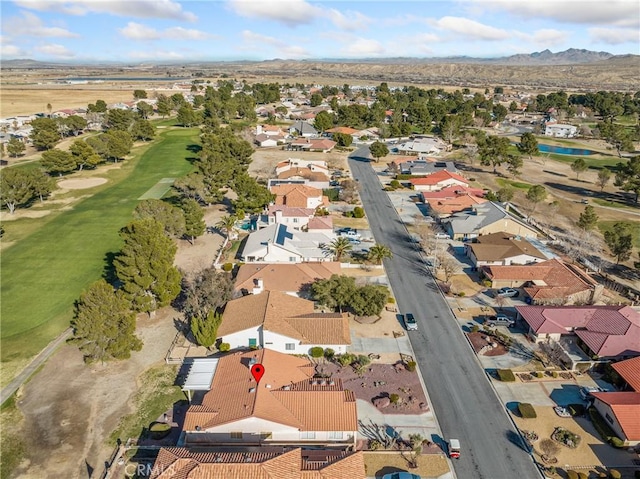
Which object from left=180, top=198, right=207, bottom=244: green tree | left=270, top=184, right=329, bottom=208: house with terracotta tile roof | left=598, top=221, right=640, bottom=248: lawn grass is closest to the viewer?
left=180, top=198, right=207, bottom=244: green tree

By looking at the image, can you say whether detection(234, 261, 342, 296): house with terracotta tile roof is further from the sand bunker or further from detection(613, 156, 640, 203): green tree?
detection(613, 156, 640, 203): green tree

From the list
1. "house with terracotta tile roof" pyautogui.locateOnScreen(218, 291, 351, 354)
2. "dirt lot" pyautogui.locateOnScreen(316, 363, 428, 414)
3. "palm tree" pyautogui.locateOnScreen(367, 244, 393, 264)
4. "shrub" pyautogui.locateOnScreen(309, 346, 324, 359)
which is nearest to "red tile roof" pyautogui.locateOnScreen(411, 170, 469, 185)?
"palm tree" pyautogui.locateOnScreen(367, 244, 393, 264)

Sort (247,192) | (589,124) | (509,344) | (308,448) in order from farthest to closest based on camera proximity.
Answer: (589,124), (247,192), (509,344), (308,448)

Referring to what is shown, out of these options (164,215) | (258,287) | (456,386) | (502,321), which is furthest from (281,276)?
(502,321)

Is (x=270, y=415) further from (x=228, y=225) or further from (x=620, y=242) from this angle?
(x=620, y=242)

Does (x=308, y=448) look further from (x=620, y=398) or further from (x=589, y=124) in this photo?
(x=589, y=124)

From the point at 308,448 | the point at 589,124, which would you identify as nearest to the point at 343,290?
the point at 308,448
